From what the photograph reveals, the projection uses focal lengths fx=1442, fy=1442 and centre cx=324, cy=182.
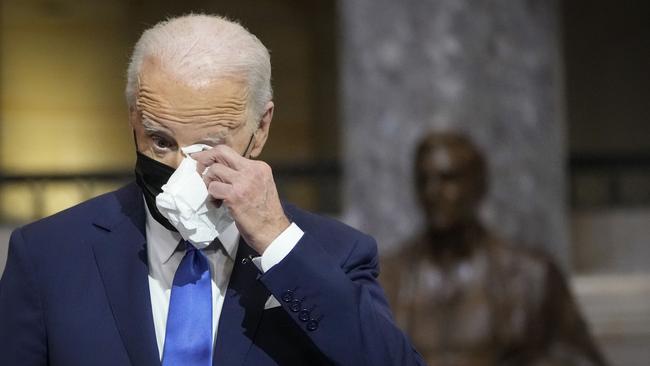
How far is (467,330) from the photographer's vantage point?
6.36 meters

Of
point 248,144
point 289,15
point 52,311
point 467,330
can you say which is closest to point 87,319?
point 52,311

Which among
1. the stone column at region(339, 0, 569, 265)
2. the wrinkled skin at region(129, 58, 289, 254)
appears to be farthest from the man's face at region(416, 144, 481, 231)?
the wrinkled skin at region(129, 58, 289, 254)

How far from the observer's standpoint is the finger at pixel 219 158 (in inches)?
82.4

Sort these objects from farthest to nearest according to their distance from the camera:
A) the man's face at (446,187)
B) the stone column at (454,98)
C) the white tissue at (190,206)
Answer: the stone column at (454,98)
the man's face at (446,187)
the white tissue at (190,206)

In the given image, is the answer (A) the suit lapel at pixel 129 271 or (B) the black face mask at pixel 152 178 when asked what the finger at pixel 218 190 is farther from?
(A) the suit lapel at pixel 129 271

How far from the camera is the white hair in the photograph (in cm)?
215

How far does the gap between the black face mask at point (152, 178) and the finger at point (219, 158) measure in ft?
A: 0.20

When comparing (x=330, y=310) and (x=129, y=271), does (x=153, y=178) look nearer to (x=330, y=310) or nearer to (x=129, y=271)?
(x=129, y=271)

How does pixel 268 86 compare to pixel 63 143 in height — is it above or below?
above

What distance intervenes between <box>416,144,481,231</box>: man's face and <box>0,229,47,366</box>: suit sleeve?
170 inches

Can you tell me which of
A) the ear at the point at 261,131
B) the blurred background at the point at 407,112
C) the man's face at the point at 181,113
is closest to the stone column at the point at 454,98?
the blurred background at the point at 407,112

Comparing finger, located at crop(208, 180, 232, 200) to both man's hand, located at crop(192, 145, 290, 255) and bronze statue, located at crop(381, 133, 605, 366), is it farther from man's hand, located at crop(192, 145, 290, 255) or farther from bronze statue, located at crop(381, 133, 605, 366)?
bronze statue, located at crop(381, 133, 605, 366)

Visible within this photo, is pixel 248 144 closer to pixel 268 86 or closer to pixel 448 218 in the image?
pixel 268 86

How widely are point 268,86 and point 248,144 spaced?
10cm
